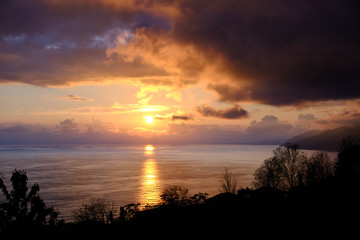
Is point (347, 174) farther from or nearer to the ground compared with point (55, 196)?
farther from the ground

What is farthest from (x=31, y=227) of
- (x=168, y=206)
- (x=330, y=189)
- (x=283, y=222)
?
(x=330, y=189)

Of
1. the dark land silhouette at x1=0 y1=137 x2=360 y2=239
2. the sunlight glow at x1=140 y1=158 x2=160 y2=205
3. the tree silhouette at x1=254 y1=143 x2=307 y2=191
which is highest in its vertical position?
the dark land silhouette at x1=0 y1=137 x2=360 y2=239

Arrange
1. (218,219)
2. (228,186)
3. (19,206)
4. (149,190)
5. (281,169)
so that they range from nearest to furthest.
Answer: (218,219) < (19,206) < (281,169) < (228,186) < (149,190)

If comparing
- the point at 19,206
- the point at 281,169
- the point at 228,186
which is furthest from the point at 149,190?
the point at 19,206

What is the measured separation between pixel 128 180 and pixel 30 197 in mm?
148123

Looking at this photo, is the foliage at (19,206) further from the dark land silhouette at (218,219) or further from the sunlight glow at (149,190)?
the sunlight glow at (149,190)

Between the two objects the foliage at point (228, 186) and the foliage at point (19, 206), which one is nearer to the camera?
the foliage at point (19, 206)

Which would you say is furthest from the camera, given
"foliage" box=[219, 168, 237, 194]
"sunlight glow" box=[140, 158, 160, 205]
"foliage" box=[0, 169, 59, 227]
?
"sunlight glow" box=[140, 158, 160, 205]

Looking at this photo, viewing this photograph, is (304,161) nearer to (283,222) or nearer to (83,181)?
(283,222)

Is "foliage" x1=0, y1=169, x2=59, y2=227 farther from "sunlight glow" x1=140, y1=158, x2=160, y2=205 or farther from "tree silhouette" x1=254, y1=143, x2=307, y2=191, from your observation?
"sunlight glow" x1=140, y1=158, x2=160, y2=205

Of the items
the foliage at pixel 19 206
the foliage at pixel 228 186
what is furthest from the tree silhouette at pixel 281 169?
the foliage at pixel 19 206

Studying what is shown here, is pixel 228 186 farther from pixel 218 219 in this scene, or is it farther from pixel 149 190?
pixel 149 190

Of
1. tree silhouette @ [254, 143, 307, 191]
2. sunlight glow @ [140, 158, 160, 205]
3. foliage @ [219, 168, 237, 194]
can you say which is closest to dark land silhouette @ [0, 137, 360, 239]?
tree silhouette @ [254, 143, 307, 191]

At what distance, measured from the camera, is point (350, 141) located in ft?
259
